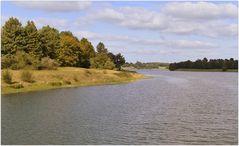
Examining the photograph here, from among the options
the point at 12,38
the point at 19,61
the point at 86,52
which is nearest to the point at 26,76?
the point at 19,61

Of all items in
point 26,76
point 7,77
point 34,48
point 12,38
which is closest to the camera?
point 7,77

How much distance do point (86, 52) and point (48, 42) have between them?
112ft

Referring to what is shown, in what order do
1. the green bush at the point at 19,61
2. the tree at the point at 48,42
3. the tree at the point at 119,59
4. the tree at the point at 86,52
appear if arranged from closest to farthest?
the green bush at the point at 19,61
the tree at the point at 48,42
the tree at the point at 86,52
the tree at the point at 119,59

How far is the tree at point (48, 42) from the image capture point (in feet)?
368

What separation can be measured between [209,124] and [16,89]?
4319cm

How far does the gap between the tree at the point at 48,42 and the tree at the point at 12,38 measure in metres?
7.06

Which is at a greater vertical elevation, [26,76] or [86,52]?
[86,52]

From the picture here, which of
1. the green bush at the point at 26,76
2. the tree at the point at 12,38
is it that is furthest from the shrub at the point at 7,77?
the tree at the point at 12,38

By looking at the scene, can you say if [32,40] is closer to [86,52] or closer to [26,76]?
[26,76]

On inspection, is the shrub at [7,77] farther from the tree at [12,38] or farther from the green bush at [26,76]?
the tree at [12,38]

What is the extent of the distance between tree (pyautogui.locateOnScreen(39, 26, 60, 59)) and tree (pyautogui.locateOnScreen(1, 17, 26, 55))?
23.2ft

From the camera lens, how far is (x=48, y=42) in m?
114

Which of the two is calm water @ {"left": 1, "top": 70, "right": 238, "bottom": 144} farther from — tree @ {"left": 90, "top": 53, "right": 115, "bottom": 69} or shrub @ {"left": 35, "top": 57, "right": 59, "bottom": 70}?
tree @ {"left": 90, "top": 53, "right": 115, "bottom": 69}

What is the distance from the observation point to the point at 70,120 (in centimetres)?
3784
